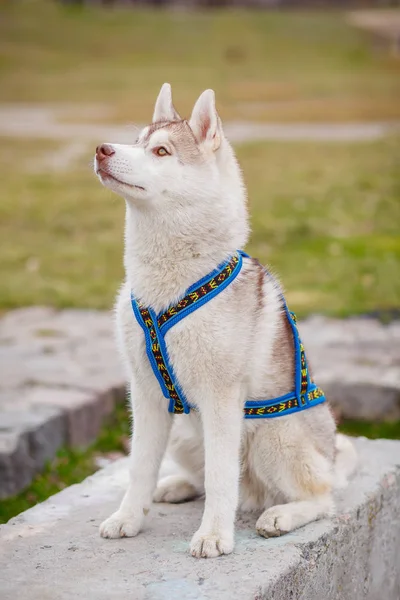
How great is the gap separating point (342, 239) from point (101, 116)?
576 cm

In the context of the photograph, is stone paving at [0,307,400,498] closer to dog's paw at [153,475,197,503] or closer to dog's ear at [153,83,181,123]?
dog's paw at [153,475,197,503]

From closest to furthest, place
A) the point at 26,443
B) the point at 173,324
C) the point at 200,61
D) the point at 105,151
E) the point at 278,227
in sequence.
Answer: the point at 105,151 → the point at 173,324 → the point at 26,443 → the point at 278,227 → the point at 200,61

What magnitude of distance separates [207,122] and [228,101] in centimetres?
1147

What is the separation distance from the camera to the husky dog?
268cm

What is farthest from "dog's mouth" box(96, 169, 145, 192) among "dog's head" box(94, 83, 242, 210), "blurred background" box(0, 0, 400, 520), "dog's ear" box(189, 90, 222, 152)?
"blurred background" box(0, 0, 400, 520)

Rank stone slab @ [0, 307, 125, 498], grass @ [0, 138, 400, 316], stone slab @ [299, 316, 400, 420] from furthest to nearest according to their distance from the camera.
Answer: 1. grass @ [0, 138, 400, 316]
2. stone slab @ [299, 316, 400, 420]
3. stone slab @ [0, 307, 125, 498]

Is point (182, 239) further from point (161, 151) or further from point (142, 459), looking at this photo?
point (142, 459)

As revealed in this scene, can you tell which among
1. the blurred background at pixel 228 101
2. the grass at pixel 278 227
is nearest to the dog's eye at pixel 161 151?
the grass at pixel 278 227

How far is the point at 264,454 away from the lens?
289 centimetres

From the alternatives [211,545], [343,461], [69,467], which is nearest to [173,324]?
[211,545]

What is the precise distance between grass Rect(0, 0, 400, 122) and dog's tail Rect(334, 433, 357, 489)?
9.74m

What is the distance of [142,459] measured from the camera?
9.38 feet

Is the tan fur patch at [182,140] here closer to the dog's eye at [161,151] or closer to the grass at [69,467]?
the dog's eye at [161,151]

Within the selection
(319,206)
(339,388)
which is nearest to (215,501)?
(339,388)
